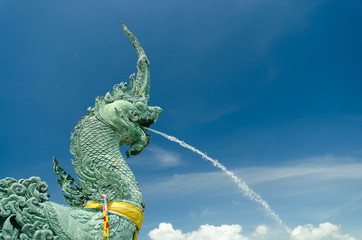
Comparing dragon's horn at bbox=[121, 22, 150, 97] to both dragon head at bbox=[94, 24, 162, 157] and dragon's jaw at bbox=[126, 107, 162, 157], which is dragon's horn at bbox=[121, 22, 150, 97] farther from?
dragon's jaw at bbox=[126, 107, 162, 157]

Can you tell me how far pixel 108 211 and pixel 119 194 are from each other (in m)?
0.47

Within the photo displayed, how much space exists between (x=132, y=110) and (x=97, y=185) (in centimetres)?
223

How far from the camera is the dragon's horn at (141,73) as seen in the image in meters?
8.74

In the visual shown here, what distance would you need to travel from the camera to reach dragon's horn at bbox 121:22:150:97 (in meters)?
8.74

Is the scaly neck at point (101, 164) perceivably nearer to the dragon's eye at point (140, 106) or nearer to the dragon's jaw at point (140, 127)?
the dragon's jaw at point (140, 127)

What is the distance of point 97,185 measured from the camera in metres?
7.09

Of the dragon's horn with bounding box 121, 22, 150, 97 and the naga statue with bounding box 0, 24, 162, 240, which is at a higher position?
the dragon's horn with bounding box 121, 22, 150, 97

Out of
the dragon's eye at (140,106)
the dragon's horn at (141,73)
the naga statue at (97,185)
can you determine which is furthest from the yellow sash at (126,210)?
the dragon's horn at (141,73)

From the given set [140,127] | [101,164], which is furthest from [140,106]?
[101,164]

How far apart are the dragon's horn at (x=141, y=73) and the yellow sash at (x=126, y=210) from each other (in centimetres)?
331

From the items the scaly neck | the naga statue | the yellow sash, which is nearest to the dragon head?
the naga statue

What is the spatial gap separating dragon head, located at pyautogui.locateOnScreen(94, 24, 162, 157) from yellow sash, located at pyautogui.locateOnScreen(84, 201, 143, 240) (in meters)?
1.87

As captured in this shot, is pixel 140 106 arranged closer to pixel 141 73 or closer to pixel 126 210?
pixel 141 73

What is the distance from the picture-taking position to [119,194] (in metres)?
6.91
